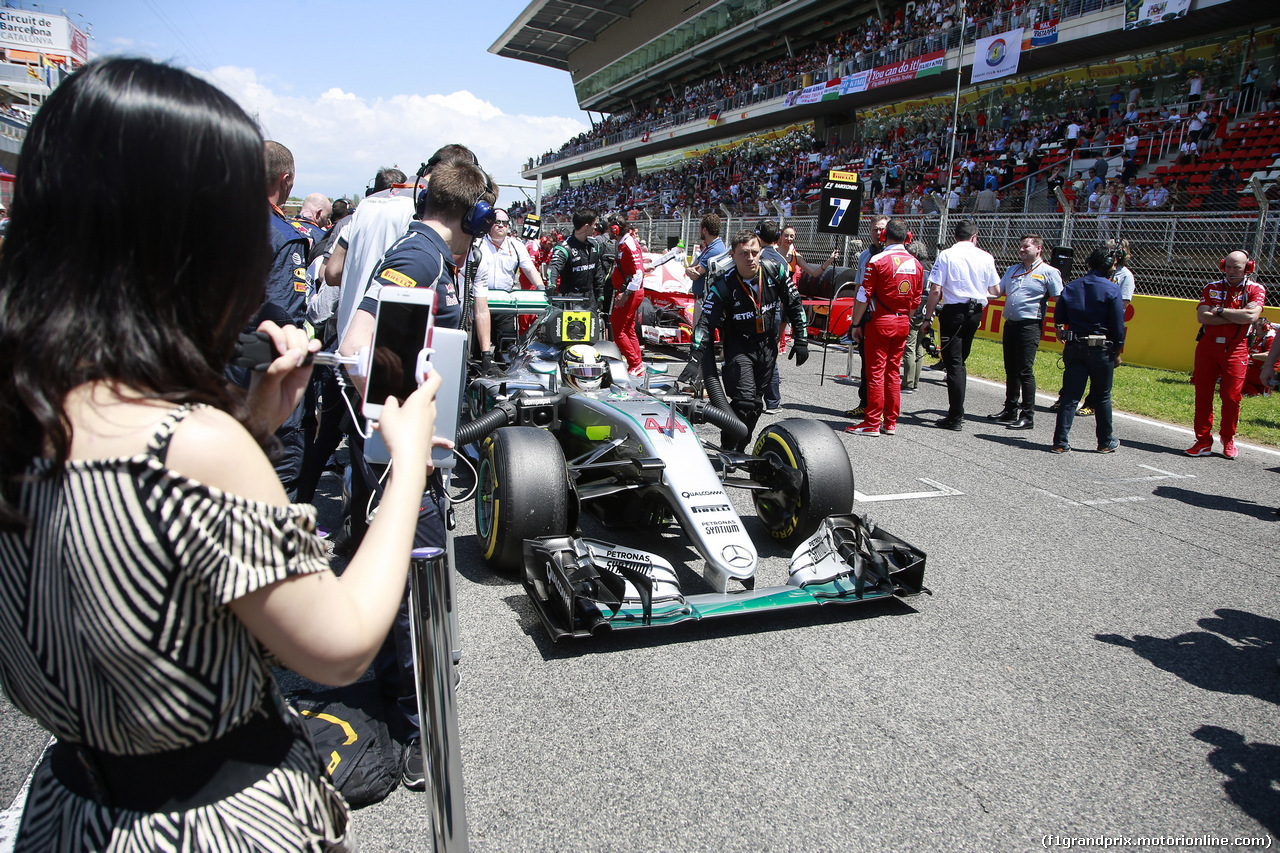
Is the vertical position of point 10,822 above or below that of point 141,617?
below

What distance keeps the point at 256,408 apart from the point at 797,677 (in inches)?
95.7

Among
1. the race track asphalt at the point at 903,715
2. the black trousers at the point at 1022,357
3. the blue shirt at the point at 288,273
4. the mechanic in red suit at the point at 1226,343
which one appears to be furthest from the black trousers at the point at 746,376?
the mechanic in red suit at the point at 1226,343

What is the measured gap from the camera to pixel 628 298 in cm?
859

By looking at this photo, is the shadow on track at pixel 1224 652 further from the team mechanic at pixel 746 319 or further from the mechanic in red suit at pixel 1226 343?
the mechanic in red suit at pixel 1226 343

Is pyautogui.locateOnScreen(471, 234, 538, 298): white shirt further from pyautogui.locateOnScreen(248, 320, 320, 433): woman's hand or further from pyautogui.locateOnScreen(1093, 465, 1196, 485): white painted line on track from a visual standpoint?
pyautogui.locateOnScreen(248, 320, 320, 433): woman's hand

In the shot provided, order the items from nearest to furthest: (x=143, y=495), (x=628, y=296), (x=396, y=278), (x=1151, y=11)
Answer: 1. (x=143, y=495)
2. (x=396, y=278)
3. (x=628, y=296)
4. (x=1151, y=11)

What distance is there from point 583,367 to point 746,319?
1.78 m

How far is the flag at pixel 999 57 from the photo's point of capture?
1989 centimetres

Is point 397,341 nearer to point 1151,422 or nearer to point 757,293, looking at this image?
point 757,293

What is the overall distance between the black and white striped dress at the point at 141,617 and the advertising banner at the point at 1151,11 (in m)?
22.1

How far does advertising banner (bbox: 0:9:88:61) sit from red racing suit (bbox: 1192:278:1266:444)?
6591 centimetres

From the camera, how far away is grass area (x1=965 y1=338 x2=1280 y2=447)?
313 inches

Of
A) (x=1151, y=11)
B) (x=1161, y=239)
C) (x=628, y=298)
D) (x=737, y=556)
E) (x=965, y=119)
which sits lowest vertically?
(x=737, y=556)

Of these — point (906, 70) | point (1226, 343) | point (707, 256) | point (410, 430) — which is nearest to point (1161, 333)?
point (1226, 343)
